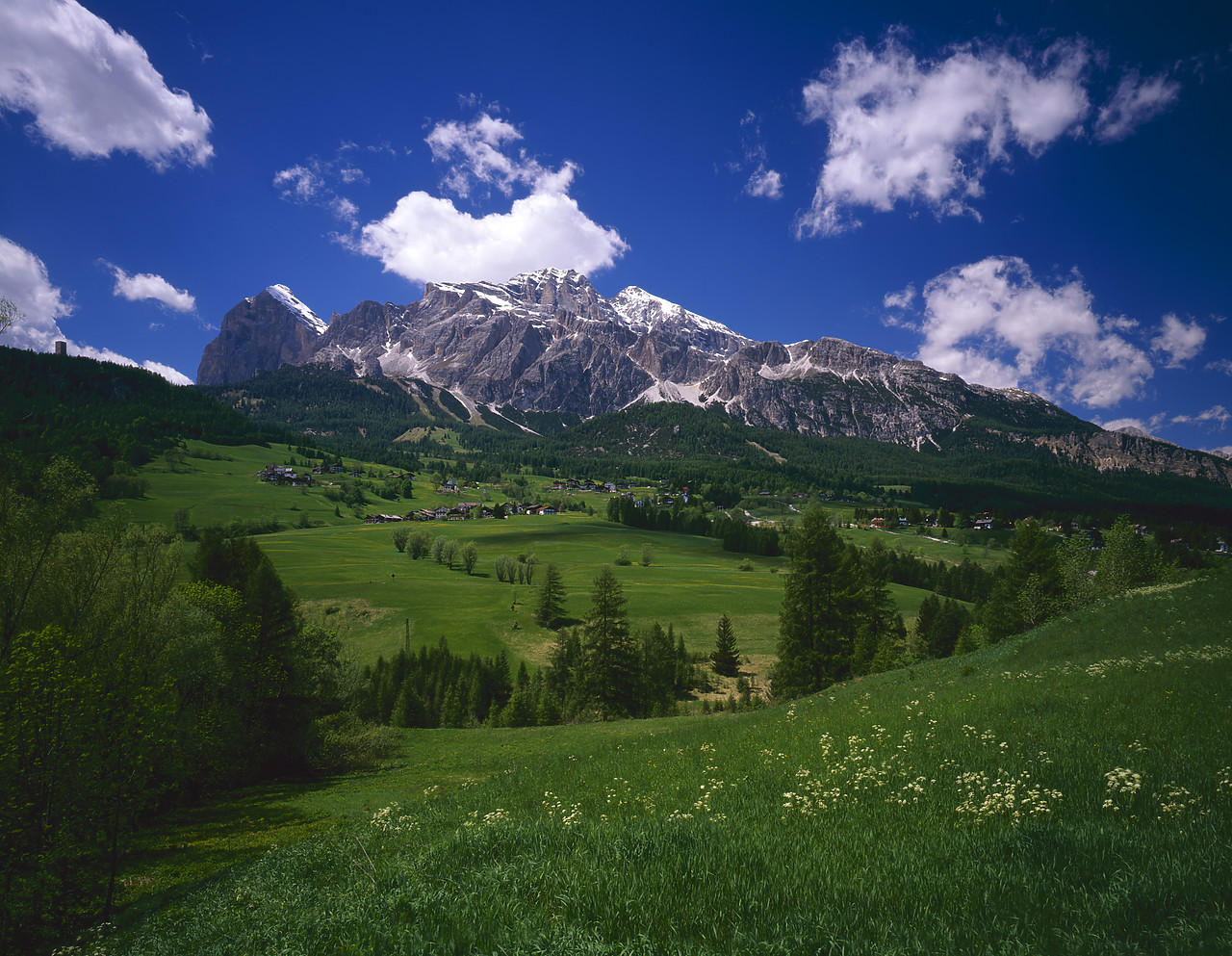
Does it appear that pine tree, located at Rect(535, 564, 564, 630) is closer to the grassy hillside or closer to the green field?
the green field

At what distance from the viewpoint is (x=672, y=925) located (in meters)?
3.99

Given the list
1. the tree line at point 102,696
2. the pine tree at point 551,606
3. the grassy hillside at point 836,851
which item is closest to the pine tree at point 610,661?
the tree line at point 102,696

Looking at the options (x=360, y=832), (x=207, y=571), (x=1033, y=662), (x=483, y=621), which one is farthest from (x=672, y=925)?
(x=483, y=621)

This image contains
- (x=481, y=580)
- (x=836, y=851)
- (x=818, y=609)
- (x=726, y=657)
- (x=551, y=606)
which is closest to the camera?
(x=836, y=851)

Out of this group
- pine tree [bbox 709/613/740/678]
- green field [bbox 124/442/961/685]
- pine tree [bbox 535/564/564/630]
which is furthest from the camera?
pine tree [bbox 535/564/564/630]

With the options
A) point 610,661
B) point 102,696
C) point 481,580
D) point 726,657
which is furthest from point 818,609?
point 481,580

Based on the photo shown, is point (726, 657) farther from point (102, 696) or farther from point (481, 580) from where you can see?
point (102, 696)

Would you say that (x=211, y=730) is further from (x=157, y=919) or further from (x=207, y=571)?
(x=157, y=919)

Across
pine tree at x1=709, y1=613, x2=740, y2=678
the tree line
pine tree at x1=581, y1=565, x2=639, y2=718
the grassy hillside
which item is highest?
the grassy hillside

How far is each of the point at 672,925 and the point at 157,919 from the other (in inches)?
523

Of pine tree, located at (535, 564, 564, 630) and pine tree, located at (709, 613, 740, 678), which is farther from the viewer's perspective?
pine tree, located at (535, 564, 564, 630)

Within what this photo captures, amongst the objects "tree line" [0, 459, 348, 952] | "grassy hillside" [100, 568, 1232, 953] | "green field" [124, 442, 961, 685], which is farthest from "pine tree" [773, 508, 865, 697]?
"green field" [124, 442, 961, 685]

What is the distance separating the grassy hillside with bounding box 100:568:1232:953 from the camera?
12.7 ft

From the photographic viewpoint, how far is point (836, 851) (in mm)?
5398
